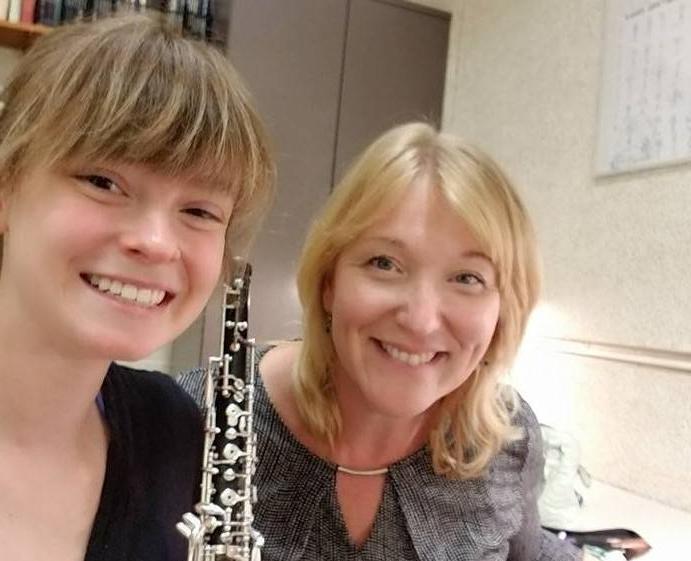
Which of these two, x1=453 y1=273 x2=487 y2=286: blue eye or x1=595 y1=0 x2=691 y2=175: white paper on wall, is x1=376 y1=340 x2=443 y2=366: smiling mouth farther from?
x1=595 y1=0 x2=691 y2=175: white paper on wall

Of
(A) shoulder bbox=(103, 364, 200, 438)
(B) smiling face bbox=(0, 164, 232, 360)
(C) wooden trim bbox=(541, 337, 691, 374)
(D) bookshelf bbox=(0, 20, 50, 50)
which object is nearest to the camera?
(B) smiling face bbox=(0, 164, 232, 360)

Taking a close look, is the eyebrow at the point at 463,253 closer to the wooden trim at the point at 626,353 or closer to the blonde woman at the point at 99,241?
the blonde woman at the point at 99,241

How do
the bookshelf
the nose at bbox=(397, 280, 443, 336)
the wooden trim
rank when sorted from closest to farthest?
the nose at bbox=(397, 280, 443, 336), the wooden trim, the bookshelf

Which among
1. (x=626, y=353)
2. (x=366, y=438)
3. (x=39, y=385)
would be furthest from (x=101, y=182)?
(x=626, y=353)

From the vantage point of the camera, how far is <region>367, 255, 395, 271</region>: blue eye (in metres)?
0.96

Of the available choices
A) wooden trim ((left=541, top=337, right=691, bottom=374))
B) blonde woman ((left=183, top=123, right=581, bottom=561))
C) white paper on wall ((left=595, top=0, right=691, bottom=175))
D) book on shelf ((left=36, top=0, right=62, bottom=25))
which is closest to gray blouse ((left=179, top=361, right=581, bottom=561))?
blonde woman ((left=183, top=123, right=581, bottom=561))

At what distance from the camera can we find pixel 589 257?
1908mm

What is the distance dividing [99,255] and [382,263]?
0.44m

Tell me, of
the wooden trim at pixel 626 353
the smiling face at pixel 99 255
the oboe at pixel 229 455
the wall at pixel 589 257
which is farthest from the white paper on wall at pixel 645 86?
the smiling face at pixel 99 255

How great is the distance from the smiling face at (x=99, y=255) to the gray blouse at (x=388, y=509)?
0.36 meters

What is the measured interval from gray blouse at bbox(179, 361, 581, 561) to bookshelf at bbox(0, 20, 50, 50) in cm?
147

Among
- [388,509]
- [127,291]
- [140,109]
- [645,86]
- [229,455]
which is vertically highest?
[645,86]

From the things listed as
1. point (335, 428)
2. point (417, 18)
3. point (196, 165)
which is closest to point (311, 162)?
point (417, 18)

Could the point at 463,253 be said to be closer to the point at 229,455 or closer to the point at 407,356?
the point at 407,356
